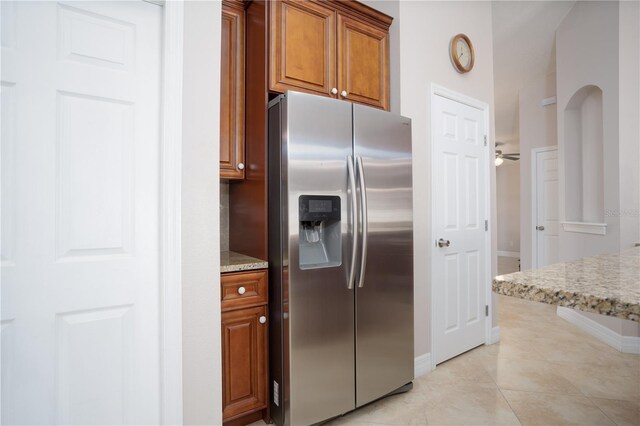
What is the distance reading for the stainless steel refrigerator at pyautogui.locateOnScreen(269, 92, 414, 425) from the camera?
1746 millimetres

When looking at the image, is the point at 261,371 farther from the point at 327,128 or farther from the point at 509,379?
the point at 509,379

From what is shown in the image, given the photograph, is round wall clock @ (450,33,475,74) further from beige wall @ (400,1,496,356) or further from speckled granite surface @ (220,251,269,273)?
speckled granite surface @ (220,251,269,273)

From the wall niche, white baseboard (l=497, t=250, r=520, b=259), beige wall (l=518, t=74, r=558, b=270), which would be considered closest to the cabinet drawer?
the wall niche

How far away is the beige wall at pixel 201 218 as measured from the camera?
58.6 inches

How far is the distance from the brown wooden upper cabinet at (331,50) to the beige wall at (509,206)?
7.28m

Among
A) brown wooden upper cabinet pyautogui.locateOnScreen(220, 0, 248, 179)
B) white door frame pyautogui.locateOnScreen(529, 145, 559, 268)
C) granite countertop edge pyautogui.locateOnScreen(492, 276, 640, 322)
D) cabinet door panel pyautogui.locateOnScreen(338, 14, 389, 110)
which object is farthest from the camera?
white door frame pyautogui.locateOnScreen(529, 145, 559, 268)

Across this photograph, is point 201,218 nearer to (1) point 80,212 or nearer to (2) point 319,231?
(1) point 80,212

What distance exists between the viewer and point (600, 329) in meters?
3.08

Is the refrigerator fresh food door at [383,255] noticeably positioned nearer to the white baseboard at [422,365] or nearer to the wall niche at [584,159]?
the white baseboard at [422,365]

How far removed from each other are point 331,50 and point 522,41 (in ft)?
11.0

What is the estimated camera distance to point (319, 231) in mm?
1940

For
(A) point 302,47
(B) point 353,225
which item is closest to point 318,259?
(B) point 353,225

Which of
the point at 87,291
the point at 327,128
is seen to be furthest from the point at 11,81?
the point at 327,128

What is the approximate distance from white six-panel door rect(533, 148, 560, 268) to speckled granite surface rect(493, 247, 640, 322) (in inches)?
181
